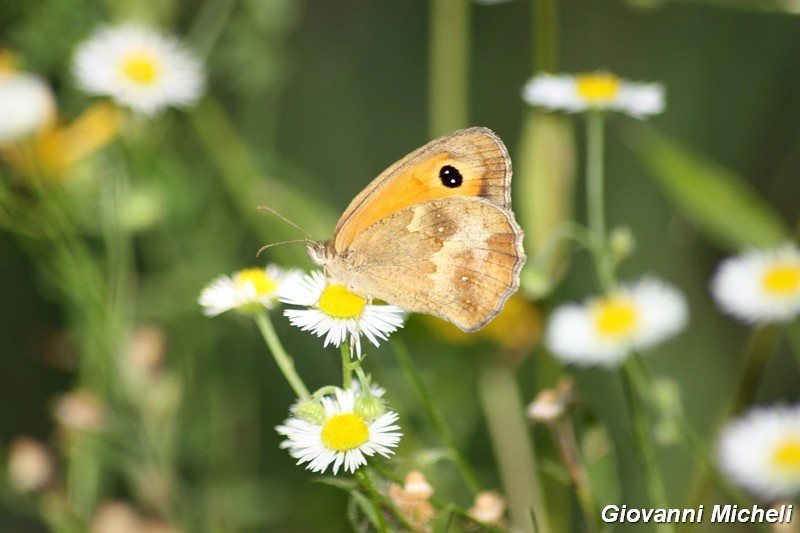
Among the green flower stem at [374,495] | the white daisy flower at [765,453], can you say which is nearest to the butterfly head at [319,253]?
the green flower stem at [374,495]

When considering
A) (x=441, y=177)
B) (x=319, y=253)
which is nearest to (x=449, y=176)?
(x=441, y=177)

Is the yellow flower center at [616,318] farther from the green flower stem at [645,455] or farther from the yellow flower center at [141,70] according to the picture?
the yellow flower center at [141,70]

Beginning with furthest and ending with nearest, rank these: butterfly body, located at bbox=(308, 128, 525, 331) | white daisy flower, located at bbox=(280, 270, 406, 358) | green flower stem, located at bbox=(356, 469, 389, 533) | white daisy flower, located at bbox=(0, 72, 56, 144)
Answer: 1. white daisy flower, located at bbox=(0, 72, 56, 144)
2. butterfly body, located at bbox=(308, 128, 525, 331)
3. white daisy flower, located at bbox=(280, 270, 406, 358)
4. green flower stem, located at bbox=(356, 469, 389, 533)

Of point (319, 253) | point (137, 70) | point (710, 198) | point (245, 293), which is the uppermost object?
point (137, 70)

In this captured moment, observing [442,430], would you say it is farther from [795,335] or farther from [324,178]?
[324,178]

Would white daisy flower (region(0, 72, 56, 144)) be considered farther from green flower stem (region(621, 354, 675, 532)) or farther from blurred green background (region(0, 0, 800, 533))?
green flower stem (region(621, 354, 675, 532))

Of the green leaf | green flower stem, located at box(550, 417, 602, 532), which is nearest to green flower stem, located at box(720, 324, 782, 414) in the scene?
the green leaf
